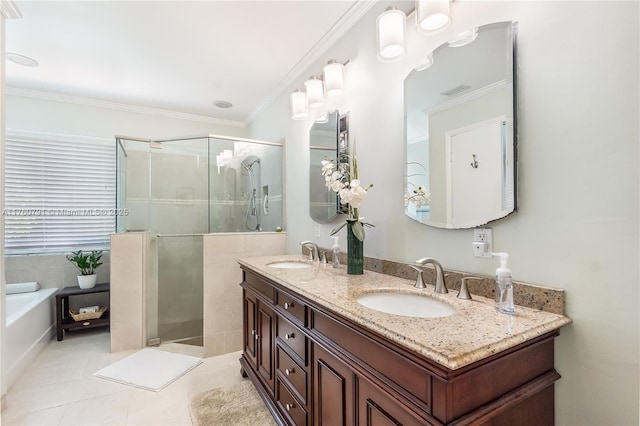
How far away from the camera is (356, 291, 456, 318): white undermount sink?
120 cm

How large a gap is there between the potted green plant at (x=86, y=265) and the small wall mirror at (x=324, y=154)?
7.97ft

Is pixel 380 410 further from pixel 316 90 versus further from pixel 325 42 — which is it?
pixel 325 42

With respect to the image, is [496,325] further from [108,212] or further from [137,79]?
[108,212]

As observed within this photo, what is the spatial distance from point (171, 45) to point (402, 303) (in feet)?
7.94

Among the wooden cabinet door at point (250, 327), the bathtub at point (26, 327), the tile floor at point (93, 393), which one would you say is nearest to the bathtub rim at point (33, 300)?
the bathtub at point (26, 327)

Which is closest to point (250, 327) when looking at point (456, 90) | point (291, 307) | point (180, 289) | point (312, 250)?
point (312, 250)

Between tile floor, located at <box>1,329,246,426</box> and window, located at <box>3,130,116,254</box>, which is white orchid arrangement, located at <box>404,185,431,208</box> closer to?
tile floor, located at <box>1,329,246,426</box>

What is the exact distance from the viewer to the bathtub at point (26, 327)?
216 cm

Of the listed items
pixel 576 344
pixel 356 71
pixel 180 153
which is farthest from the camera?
pixel 180 153

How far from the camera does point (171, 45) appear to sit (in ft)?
7.50

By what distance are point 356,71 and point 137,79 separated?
2166mm

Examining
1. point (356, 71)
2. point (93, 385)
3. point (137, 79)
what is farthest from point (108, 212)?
point (356, 71)

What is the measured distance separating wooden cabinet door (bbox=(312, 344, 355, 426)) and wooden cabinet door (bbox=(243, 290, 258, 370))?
81 centimetres

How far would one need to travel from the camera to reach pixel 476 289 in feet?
3.91
